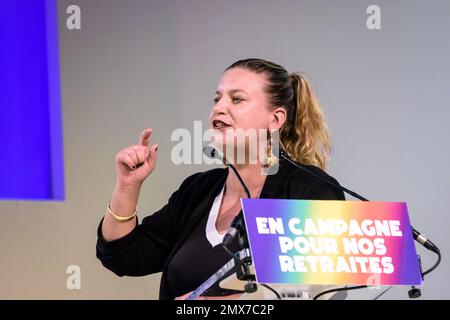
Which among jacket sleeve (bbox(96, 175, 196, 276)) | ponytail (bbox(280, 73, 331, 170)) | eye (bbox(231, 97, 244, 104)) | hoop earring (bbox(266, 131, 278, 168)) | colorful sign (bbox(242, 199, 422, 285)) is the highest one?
eye (bbox(231, 97, 244, 104))

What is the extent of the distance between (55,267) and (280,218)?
129 cm

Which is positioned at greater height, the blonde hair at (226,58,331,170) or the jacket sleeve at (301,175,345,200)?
the blonde hair at (226,58,331,170)

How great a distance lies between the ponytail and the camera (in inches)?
66.4

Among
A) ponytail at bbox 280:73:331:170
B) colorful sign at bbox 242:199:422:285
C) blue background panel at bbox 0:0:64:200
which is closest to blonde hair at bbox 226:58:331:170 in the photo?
ponytail at bbox 280:73:331:170

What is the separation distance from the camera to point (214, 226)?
156 cm

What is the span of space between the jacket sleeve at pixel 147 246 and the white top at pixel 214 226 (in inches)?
4.3

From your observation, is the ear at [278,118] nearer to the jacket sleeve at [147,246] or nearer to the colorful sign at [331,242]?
the jacket sleeve at [147,246]

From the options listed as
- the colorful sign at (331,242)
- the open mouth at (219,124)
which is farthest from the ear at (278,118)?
the colorful sign at (331,242)

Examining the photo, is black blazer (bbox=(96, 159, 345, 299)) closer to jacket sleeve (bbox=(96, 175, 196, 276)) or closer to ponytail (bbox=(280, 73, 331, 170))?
jacket sleeve (bbox=(96, 175, 196, 276))

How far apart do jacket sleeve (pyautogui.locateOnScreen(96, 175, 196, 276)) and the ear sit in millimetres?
272

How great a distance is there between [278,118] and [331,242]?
1.81 ft

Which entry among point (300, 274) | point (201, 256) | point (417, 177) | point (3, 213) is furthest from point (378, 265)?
point (3, 213)

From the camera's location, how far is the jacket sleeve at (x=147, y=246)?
1.64m
